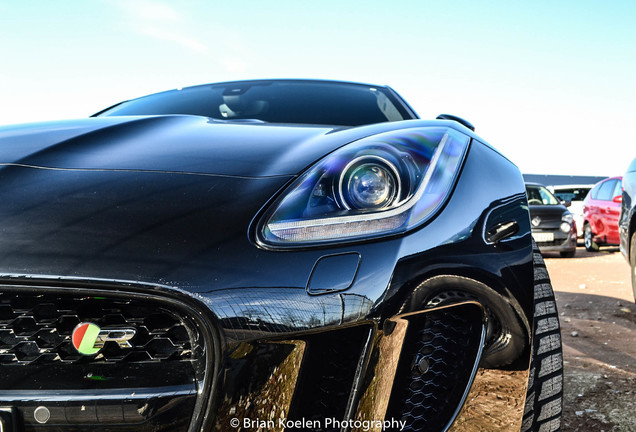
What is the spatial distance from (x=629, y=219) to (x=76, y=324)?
4088 millimetres

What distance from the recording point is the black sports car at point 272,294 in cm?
93

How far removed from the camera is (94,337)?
38.4 inches

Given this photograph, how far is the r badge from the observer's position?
0.97 meters

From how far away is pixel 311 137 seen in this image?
1.45 meters

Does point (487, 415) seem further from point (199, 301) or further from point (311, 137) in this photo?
point (311, 137)

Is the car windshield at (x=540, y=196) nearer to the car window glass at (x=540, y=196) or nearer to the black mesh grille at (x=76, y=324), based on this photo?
the car window glass at (x=540, y=196)

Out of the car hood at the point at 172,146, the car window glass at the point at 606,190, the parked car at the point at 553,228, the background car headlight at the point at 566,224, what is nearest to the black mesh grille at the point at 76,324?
the car hood at the point at 172,146

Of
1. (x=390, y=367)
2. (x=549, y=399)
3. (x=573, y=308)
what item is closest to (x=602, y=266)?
(x=573, y=308)

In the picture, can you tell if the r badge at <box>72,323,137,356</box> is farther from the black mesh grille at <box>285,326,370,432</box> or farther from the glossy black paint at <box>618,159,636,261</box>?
the glossy black paint at <box>618,159,636,261</box>

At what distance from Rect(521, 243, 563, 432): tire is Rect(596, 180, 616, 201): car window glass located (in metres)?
8.55

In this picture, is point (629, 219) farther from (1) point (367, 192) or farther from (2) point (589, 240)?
(2) point (589, 240)

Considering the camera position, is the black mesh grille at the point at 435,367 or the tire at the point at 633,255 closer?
the black mesh grille at the point at 435,367

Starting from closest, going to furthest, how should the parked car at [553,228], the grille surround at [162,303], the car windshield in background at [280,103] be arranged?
the grille surround at [162,303]
the car windshield in background at [280,103]
the parked car at [553,228]

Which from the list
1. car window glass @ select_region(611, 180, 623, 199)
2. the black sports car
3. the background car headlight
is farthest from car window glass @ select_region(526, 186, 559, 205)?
the black sports car
